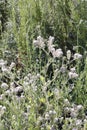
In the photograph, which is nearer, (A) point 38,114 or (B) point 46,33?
(A) point 38,114

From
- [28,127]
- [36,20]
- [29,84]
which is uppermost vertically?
[36,20]

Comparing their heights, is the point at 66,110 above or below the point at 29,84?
below

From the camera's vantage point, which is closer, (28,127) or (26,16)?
(28,127)

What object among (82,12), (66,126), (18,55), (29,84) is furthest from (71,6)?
(66,126)

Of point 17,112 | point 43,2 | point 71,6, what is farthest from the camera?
point 43,2

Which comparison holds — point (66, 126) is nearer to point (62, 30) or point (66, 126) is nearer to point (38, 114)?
point (38, 114)

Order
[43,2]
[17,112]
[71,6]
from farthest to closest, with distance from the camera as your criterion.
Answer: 1. [43,2]
2. [71,6]
3. [17,112]

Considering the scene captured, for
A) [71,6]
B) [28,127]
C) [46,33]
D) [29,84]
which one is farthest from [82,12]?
[28,127]

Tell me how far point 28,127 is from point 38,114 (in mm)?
113

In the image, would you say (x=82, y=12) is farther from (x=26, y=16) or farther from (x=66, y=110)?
(x=66, y=110)

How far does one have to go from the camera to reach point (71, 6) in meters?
2.81

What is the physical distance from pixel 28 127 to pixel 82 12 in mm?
1262

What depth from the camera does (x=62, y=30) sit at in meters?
2.92

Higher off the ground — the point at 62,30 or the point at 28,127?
the point at 62,30
